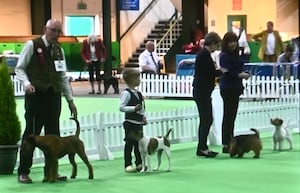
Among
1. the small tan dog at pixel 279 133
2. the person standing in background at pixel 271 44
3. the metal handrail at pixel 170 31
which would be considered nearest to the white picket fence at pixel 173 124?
the small tan dog at pixel 279 133

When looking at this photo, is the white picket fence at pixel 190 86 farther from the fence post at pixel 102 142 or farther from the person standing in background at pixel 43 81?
the person standing in background at pixel 43 81

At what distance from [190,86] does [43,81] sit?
31.9 feet

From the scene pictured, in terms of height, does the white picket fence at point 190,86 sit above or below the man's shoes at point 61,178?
above

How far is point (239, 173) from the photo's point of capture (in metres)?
7.28

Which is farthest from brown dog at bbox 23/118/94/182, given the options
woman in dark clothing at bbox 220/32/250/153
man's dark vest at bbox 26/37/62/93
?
woman in dark clothing at bbox 220/32/250/153

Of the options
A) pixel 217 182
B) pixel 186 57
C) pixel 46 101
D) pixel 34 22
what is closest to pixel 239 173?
pixel 217 182

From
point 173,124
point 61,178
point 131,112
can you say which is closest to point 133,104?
point 131,112

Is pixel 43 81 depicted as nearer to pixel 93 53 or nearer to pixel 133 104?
pixel 133 104

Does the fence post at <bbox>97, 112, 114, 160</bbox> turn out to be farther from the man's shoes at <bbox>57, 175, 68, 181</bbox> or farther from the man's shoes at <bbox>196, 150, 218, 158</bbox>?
the man's shoes at <bbox>57, 175, 68, 181</bbox>

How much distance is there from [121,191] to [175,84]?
1031 centimetres

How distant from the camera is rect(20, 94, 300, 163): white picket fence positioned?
27.2ft

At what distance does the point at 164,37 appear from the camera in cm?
2766

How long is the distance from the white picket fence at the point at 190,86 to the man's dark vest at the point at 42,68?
7669mm

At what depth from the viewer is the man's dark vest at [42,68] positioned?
21.9ft
